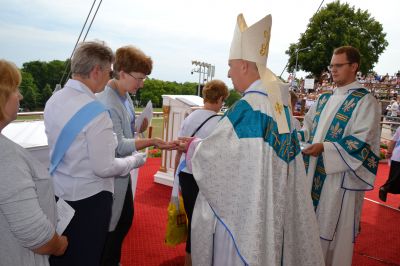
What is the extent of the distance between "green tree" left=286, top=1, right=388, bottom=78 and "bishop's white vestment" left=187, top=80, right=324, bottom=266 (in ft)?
111

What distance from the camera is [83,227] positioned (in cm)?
188

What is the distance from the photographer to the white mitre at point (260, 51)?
2002 mm

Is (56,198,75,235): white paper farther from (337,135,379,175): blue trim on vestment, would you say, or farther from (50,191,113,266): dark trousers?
(337,135,379,175): blue trim on vestment

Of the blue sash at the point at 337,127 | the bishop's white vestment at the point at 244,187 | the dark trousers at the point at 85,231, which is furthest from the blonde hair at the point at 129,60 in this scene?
the blue sash at the point at 337,127

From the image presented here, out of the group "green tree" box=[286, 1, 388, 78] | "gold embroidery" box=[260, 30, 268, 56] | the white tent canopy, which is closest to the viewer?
"gold embroidery" box=[260, 30, 268, 56]

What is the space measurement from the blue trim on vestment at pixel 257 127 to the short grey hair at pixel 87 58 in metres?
0.80

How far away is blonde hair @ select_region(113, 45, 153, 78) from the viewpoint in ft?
7.64

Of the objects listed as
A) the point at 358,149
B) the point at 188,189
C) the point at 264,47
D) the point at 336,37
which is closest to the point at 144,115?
the point at 188,189

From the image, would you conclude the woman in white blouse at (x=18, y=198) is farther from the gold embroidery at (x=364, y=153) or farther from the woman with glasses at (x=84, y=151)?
the gold embroidery at (x=364, y=153)

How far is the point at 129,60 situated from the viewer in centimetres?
232

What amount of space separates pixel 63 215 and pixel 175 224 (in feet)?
4.87

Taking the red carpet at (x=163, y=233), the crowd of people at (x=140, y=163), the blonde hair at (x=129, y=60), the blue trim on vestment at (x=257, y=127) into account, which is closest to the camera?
the crowd of people at (x=140, y=163)

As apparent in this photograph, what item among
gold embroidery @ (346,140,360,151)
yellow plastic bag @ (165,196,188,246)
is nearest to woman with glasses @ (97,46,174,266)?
yellow plastic bag @ (165,196,188,246)

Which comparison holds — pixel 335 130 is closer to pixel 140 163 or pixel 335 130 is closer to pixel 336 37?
pixel 140 163
